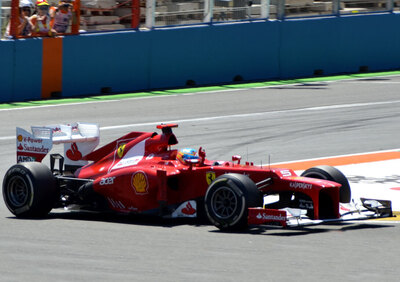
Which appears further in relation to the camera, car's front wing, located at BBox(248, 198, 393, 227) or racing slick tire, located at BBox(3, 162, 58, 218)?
racing slick tire, located at BBox(3, 162, 58, 218)

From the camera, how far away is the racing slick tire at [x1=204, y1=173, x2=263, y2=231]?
28.7ft

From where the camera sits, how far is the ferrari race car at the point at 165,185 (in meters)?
8.91

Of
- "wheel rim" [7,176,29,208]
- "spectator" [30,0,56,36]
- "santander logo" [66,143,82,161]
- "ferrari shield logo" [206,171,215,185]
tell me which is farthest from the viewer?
"spectator" [30,0,56,36]

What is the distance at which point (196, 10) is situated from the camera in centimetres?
2205

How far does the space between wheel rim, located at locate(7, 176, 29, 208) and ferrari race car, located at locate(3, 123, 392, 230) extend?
0.4 inches

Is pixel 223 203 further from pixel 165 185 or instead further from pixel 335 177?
pixel 335 177

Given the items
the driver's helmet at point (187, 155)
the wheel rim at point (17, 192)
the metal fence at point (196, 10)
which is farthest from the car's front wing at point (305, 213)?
the metal fence at point (196, 10)

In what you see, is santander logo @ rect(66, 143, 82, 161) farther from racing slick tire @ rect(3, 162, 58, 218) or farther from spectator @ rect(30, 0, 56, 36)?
spectator @ rect(30, 0, 56, 36)

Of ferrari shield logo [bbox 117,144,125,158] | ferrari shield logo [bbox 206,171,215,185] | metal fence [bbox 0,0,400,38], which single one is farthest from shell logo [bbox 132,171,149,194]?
metal fence [bbox 0,0,400,38]

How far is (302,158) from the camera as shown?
14180 mm

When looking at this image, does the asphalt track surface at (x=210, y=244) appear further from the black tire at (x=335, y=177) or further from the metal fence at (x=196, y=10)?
the metal fence at (x=196, y=10)

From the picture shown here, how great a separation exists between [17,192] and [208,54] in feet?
41.2

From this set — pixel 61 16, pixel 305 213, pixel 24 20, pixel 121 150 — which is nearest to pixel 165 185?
pixel 121 150

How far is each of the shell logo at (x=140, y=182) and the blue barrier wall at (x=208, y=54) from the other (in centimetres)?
1035
